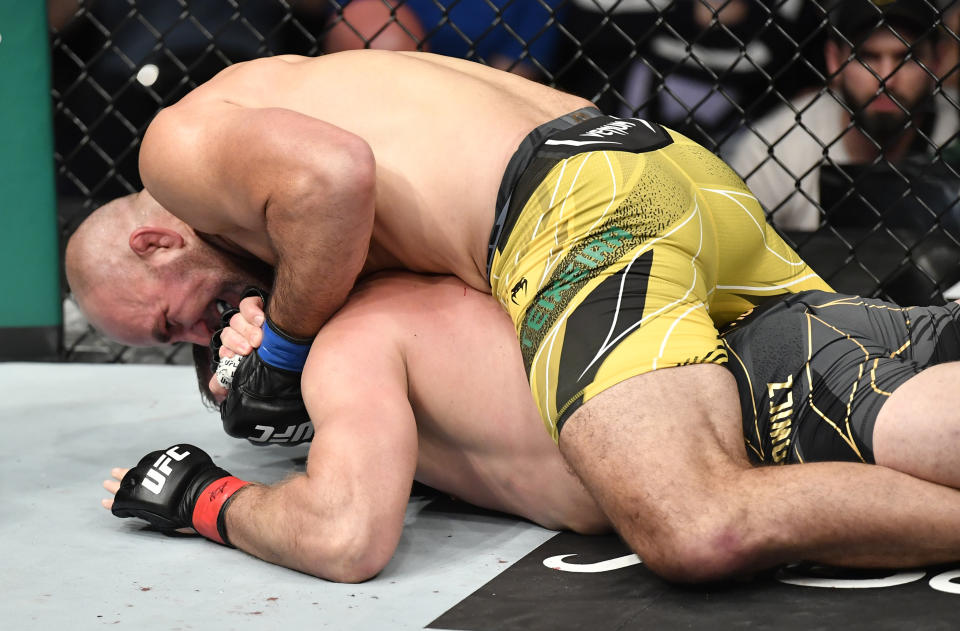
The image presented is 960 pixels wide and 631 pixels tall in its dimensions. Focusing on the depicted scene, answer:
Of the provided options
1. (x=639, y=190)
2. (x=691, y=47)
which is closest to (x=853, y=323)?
(x=639, y=190)

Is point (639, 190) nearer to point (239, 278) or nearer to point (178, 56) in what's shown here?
point (239, 278)

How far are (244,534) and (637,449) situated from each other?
0.56 meters

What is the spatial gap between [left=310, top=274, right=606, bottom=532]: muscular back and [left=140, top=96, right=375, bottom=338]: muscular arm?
82 mm

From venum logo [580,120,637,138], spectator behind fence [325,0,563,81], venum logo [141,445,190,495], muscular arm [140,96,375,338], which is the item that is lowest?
venum logo [141,445,190,495]

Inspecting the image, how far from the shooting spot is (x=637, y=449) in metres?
1.23

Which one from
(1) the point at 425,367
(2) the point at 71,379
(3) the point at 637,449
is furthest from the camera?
(2) the point at 71,379

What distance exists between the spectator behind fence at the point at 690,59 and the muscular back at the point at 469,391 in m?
1.49

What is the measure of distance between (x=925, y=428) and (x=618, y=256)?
16.9 inches

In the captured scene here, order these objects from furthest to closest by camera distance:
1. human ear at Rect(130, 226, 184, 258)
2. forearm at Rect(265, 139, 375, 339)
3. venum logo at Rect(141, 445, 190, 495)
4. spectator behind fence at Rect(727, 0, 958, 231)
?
spectator behind fence at Rect(727, 0, 958, 231) < human ear at Rect(130, 226, 184, 258) < venum logo at Rect(141, 445, 190, 495) < forearm at Rect(265, 139, 375, 339)

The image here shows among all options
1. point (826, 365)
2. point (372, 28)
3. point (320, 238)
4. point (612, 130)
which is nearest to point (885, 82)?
point (372, 28)

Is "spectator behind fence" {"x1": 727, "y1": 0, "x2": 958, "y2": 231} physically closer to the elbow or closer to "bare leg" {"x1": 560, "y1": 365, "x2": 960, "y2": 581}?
"bare leg" {"x1": 560, "y1": 365, "x2": 960, "y2": 581}

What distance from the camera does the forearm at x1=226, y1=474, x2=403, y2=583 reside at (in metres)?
1.33


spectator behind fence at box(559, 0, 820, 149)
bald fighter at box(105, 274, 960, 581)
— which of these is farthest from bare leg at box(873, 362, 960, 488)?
spectator behind fence at box(559, 0, 820, 149)

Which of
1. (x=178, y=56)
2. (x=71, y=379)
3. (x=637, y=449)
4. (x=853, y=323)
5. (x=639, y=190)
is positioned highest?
(x=178, y=56)
